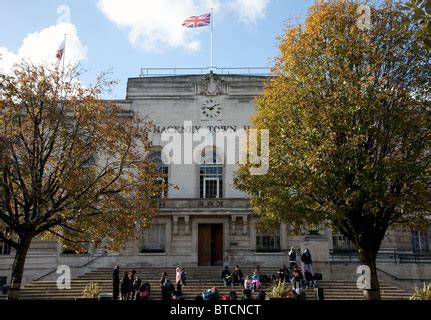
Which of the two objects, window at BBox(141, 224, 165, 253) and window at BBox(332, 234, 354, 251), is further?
window at BBox(141, 224, 165, 253)

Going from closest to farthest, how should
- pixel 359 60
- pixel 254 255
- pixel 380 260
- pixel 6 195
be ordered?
pixel 6 195, pixel 359 60, pixel 380 260, pixel 254 255

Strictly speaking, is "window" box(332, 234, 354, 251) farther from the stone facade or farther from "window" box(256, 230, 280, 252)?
"window" box(256, 230, 280, 252)

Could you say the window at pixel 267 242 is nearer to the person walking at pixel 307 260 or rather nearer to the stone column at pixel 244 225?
the stone column at pixel 244 225

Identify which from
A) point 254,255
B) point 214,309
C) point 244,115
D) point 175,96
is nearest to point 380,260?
point 254,255

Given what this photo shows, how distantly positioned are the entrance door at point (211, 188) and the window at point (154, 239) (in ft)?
13.6

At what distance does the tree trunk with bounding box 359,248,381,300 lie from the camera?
54.0 feet

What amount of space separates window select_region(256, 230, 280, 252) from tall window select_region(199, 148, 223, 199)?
439cm

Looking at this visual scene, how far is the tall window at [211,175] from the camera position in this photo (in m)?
32.4

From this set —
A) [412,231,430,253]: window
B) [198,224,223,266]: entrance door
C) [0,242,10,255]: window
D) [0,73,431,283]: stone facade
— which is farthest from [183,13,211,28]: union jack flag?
[412,231,430,253]: window

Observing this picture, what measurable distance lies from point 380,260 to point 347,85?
50.7 feet

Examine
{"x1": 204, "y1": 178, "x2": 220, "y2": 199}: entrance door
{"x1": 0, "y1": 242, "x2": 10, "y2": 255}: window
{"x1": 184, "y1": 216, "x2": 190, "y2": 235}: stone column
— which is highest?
{"x1": 204, "y1": 178, "x2": 220, "y2": 199}: entrance door

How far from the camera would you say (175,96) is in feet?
109

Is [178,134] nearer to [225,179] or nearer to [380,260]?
[225,179]

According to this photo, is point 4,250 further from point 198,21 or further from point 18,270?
point 198,21
